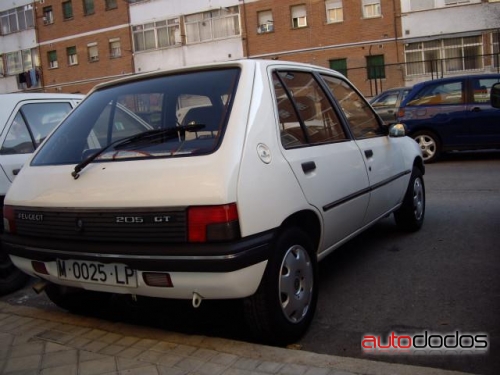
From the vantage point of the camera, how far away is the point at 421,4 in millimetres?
26938

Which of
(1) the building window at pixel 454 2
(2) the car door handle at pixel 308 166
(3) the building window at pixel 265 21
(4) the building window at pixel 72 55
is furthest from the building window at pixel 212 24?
(2) the car door handle at pixel 308 166

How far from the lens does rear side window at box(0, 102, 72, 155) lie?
4703 mm

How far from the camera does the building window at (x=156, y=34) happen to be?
33378mm

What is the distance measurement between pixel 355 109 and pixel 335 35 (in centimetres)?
2631

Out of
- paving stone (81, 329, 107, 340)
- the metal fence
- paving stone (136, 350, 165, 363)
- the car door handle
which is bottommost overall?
paving stone (81, 329, 107, 340)

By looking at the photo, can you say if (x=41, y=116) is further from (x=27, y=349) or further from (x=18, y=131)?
(x=27, y=349)

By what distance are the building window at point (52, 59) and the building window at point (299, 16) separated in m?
20.0

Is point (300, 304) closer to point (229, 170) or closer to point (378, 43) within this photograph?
point (229, 170)

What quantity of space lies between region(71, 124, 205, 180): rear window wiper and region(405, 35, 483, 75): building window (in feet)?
85.0

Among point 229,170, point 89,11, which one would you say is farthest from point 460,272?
point 89,11

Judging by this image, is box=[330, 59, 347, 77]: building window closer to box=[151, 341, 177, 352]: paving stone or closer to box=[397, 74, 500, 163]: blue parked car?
box=[397, 74, 500, 163]: blue parked car

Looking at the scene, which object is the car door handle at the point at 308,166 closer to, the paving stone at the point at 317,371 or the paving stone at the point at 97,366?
the paving stone at the point at 317,371

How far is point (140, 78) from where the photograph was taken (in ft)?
Result: 12.1

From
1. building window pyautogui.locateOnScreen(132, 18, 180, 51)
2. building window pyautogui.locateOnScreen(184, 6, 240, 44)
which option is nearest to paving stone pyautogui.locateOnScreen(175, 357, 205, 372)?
building window pyautogui.locateOnScreen(184, 6, 240, 44)
